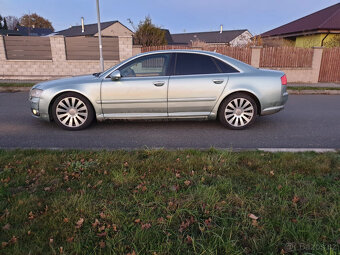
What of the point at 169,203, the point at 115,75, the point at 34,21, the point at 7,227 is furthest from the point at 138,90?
the point at 34,21

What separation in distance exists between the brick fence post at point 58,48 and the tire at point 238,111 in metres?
12.8

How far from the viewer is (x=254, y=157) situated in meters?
3.55

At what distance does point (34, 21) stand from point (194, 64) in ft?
242

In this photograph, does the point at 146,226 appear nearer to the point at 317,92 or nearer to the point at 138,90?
the point at 138,90

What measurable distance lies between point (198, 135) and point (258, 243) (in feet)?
10.2

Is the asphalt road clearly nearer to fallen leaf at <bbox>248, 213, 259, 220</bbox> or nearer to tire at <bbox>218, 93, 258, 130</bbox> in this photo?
tire at <bbox>218, 93, 258, 130</bbox>

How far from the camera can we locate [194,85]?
503cm

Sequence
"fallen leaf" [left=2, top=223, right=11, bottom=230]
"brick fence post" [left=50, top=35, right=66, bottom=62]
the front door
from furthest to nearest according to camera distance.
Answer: "brick fence post" [left=50, top=35, right=66, bottom=62]
the front door
"fallen leaf" [left=2, top=223, right=11, bottom=230]

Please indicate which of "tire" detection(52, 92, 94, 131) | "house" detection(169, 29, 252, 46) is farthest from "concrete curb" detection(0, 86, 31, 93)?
"house" detection(169, 29, 252, 46)

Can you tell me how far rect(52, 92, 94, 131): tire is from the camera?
5062 millimetres

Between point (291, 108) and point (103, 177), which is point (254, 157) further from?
point (291, 108)

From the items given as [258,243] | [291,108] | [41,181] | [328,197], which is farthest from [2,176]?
[291,108]

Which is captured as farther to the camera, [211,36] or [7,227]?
[211,36]

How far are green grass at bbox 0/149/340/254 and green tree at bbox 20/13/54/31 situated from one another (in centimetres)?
7176
